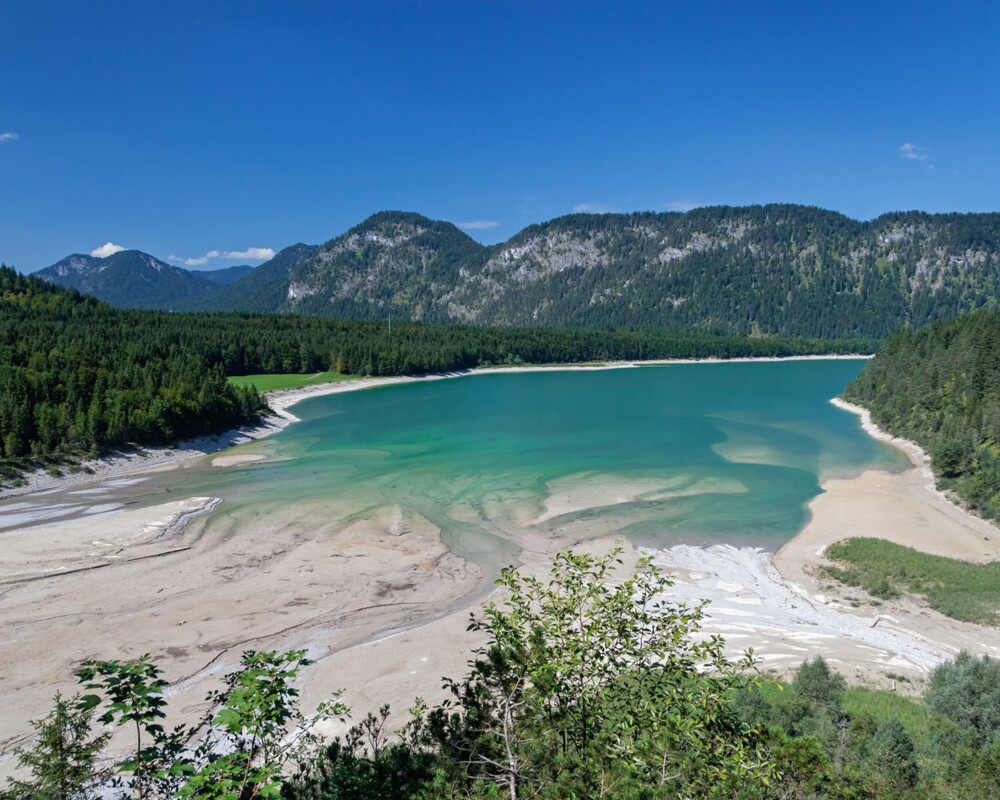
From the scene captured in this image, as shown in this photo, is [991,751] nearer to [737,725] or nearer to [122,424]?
[737,725]

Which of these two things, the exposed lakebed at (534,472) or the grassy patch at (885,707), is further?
the exposed lakebed at (534,472)

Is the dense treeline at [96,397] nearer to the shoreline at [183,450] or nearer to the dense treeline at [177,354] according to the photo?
the dense treeline at [177,354]

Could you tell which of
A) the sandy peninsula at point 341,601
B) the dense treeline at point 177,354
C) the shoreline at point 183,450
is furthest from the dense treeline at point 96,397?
the sandy peninsula at point 341,601

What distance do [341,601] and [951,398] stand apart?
182 ft

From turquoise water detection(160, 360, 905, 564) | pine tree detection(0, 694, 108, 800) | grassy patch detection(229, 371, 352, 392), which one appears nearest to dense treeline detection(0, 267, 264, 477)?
turquoise water detection(160, 360, 905, 564)

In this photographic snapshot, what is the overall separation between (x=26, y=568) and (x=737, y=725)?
28723 mm

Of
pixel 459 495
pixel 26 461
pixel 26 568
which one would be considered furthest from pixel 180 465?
pixel 459 495

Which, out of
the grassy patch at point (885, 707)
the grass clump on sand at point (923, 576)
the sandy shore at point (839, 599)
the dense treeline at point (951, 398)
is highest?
the dense treeline at point (951, 398)

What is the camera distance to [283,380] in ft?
320

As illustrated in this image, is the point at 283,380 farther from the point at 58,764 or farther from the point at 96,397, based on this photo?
the point at 58,764

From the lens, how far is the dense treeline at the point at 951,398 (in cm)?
3588

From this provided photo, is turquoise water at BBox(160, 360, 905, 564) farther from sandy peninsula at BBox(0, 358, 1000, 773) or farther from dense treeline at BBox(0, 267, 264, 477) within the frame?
dense treeline at BBox(0, 267, 264, 477)

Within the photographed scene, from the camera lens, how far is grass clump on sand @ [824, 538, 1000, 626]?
66.2ft

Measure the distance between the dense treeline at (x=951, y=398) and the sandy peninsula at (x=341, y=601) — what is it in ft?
20.9
